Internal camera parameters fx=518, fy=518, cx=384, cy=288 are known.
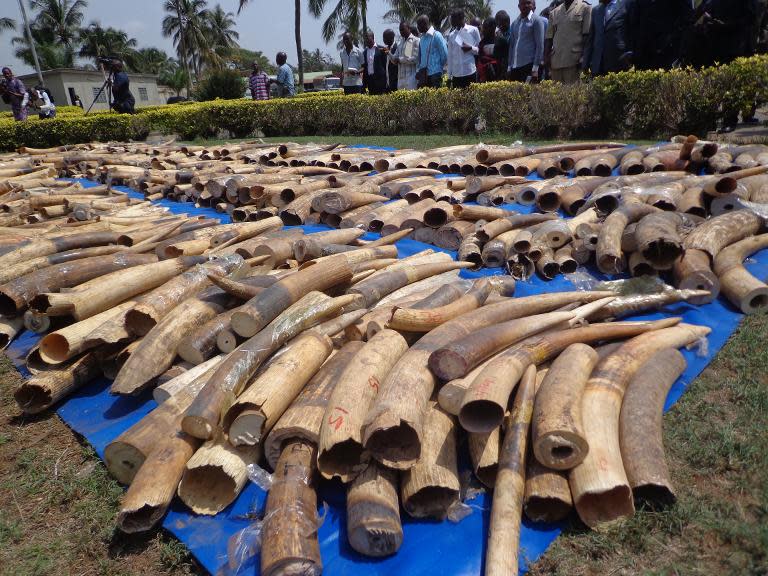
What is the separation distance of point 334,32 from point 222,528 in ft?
106

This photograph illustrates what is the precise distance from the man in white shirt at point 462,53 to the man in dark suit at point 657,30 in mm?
3875

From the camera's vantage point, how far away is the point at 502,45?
14.1 metres

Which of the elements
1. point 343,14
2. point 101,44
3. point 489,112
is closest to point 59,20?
point 101,44

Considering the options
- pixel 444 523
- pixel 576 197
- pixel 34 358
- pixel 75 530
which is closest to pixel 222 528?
pixel 75 530

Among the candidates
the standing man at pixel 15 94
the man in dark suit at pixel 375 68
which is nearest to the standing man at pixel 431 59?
the man in dark suit at pixel 375 68

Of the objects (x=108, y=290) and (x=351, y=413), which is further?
(x=108, y=290)

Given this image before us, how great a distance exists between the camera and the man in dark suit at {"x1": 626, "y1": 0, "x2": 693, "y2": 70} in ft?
35.6

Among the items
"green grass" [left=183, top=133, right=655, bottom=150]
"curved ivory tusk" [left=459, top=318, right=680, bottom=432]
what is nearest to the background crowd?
"green grass" [left=183, top=133, right=655, bottom=150]

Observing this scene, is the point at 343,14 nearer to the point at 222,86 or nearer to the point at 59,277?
the point at 222,86

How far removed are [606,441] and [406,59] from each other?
49.0 feet

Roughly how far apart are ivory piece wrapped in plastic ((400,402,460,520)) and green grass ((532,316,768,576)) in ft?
1.68

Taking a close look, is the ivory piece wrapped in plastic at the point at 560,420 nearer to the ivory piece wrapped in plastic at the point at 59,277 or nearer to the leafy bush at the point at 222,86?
the ivory piece wrapped in plastic at the point at 59,277

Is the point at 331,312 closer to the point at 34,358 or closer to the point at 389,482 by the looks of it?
the point at 389,482

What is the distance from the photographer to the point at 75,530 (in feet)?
9.36
